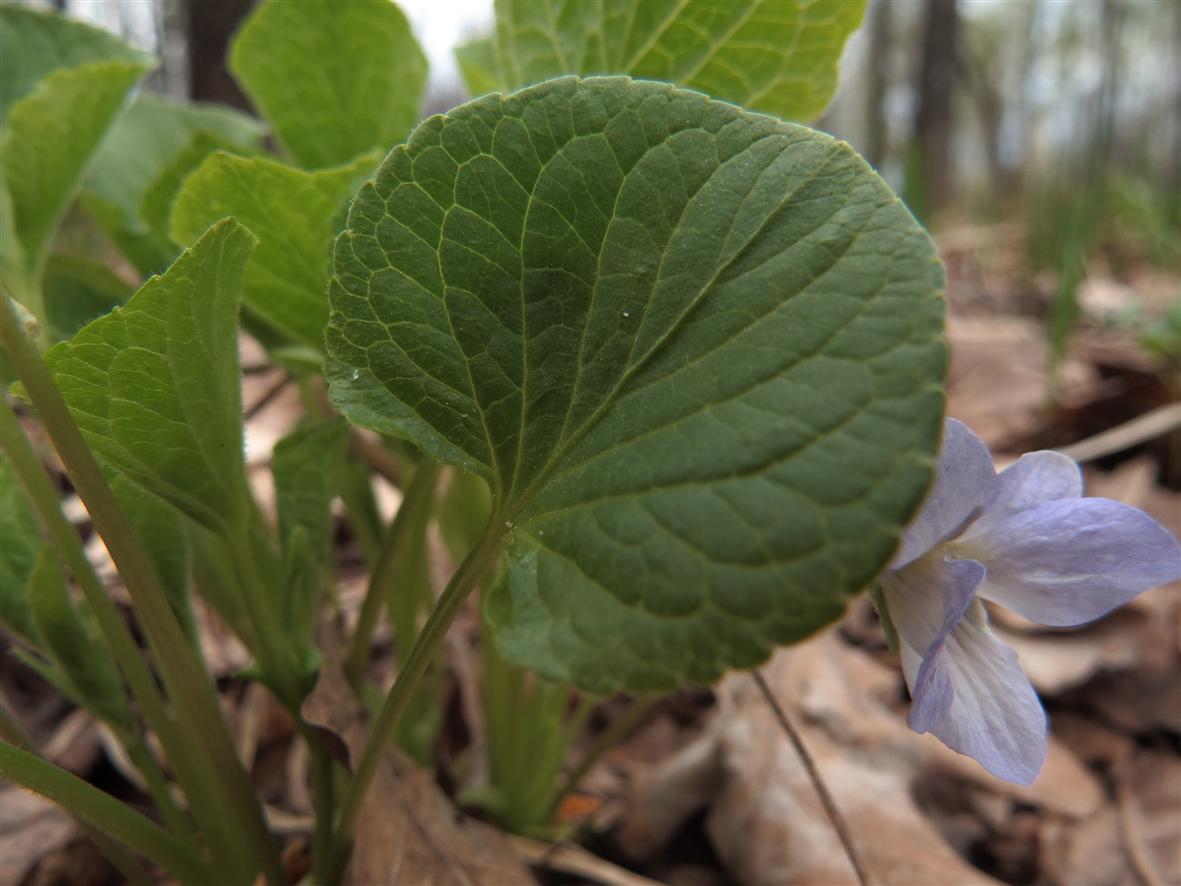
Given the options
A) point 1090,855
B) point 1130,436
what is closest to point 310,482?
point 1090,855

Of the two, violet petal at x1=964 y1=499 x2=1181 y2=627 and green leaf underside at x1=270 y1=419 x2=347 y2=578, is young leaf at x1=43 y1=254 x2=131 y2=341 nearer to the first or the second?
green leaf underside at x1=270 y1=419 x2=347 y2=578

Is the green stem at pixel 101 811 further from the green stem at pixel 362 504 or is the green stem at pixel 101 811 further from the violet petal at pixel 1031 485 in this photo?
the violet petal at pixel 1031 485

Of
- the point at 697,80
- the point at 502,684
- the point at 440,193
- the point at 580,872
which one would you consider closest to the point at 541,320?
the point at 440,193

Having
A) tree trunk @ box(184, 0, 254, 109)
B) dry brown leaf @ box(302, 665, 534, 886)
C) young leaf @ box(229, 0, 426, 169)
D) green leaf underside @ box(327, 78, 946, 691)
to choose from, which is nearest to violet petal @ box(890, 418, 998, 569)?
green leaf underside @ box(327, 78, 946, 691)

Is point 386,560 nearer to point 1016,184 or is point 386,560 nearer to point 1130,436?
point 1130,436

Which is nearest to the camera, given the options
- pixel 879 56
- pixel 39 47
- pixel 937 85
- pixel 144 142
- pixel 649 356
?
pixel 649 356

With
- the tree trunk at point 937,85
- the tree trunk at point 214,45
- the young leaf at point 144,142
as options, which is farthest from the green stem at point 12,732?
the tree trunk at point 937,85
